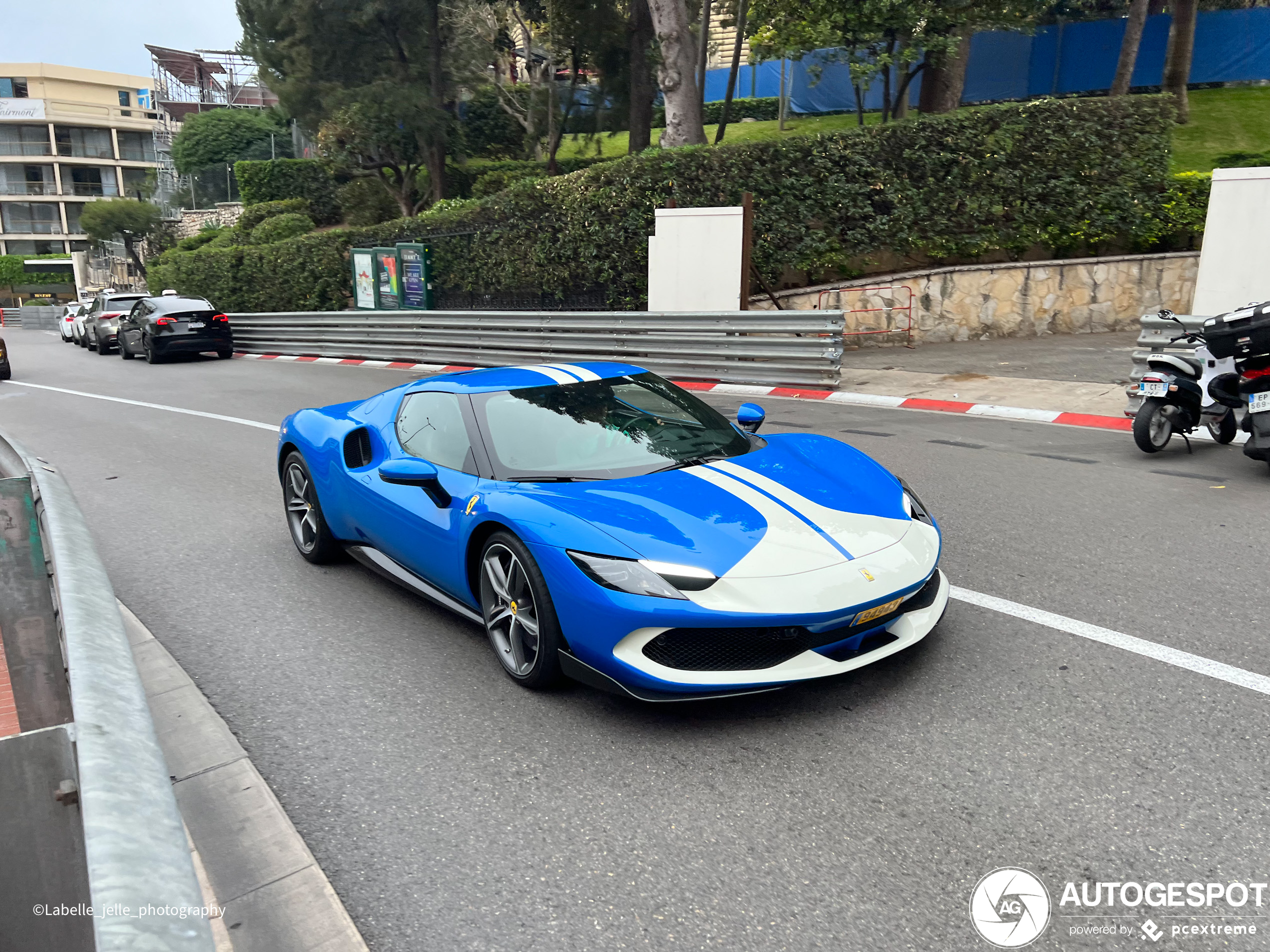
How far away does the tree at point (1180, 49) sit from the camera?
2375 centimetres

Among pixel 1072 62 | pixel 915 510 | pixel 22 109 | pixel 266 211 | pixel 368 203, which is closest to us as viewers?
pixel 915 510

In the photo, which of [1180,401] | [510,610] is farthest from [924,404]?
[510,610]

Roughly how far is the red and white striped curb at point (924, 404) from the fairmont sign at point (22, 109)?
89.9 meters

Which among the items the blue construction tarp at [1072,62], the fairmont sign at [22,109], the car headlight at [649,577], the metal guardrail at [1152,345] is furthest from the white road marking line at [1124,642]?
the fairmont sign at [22,109]

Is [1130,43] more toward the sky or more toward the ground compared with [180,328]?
more toward the sky

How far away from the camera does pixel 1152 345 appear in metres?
9.48

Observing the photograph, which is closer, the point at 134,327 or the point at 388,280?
the point at 388,280

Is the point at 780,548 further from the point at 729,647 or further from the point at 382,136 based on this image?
the point at 382,136

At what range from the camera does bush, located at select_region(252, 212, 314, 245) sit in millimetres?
34969

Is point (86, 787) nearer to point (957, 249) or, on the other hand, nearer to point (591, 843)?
point (591, 843)

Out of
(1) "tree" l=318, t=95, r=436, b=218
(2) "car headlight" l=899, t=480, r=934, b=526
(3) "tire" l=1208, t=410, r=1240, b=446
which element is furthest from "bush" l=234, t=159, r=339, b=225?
(2) "car headlight" l=899, t=480, r=934, b=526

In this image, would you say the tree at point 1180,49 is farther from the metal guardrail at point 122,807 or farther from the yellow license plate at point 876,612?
the metal guardrail at point 122,807

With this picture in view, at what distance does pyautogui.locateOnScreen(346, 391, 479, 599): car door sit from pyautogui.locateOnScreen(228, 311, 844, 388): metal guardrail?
24.7ft

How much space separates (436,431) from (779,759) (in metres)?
2.44
